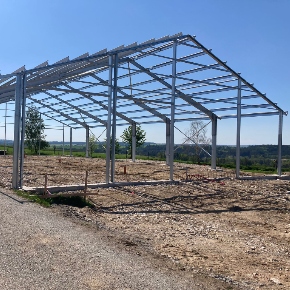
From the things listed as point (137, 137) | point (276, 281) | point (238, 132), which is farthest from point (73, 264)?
point (137, 137)

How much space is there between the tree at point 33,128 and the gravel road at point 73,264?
25722 mm

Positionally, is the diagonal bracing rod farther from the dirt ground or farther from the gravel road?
the gravel road

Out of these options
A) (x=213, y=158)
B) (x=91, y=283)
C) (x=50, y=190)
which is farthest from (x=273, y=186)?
(x=91, y=283)

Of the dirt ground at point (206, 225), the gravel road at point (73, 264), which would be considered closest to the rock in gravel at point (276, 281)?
the dirt ground at point (206, 225)

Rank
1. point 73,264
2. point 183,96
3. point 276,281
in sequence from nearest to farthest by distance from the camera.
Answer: point 276,281, point 73,264, point 183,96

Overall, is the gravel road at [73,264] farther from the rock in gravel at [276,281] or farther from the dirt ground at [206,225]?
the rock in gravel at [276,281]

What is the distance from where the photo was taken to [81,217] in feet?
27.7

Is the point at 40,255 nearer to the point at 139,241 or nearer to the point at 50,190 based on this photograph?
the point at 139,241

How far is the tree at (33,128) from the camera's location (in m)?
33.6

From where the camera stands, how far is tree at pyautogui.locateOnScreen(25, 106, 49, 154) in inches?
1321

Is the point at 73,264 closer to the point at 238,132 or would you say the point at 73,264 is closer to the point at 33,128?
the point at 238,132

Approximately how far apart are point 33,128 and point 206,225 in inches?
1161

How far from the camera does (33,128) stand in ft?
116

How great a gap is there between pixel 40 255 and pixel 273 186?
11.5 m
